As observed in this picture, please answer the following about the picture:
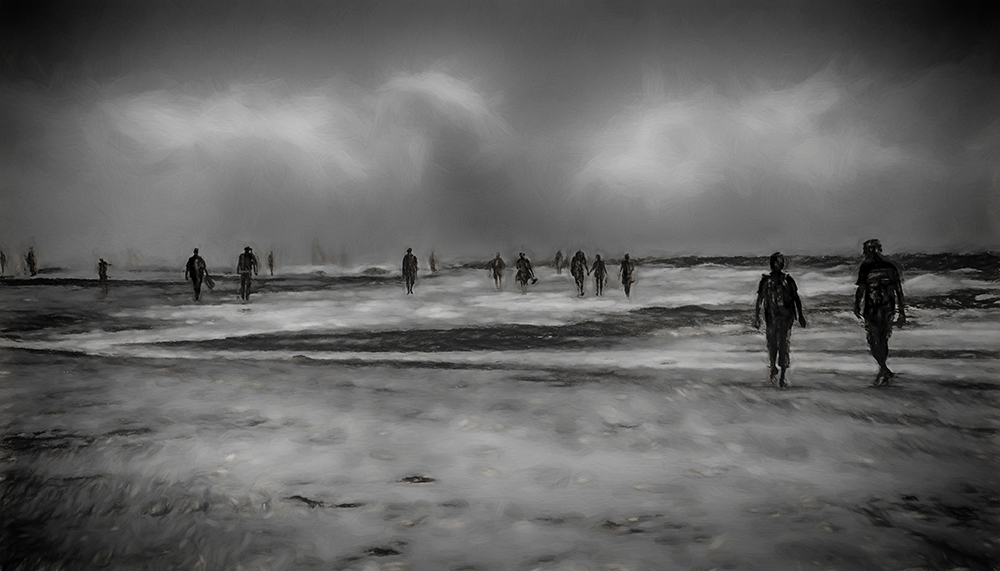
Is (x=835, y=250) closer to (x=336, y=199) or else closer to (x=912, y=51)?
A: (x=912, y=51)

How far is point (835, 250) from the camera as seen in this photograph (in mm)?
7293

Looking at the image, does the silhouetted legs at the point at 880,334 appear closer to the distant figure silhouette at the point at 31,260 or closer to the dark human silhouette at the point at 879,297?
the dark human silhouette at the point at 879,297

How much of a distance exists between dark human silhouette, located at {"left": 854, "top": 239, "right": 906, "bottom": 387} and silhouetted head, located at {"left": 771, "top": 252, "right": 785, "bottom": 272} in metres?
0.80

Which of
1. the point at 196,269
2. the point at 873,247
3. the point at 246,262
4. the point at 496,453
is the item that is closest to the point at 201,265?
the point at 196,269

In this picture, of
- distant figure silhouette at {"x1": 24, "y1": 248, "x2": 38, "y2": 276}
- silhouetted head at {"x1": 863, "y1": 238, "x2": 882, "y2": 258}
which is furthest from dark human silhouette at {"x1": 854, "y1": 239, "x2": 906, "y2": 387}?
distant figure silhouette at {"x1": 24, "y1": 248, "x2": 38, "y2": 276}

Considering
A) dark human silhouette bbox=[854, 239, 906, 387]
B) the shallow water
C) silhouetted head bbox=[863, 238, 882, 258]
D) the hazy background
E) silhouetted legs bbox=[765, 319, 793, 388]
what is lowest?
the shallow water

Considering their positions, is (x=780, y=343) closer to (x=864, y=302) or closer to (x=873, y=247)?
(x=864, y=302)

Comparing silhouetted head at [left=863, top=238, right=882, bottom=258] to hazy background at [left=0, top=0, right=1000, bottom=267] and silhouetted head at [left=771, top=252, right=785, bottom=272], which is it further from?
silhouetted head at [left=771, top=252, right=785, bottom=272]

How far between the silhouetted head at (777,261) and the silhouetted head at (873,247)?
817 mm

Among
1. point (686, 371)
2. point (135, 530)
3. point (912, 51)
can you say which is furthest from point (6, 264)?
point (912, 51)

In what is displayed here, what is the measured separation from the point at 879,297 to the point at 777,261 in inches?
48.5

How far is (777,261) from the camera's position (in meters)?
7.22

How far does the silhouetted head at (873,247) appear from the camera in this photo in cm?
682

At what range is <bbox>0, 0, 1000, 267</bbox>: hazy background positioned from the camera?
5.74 meters
